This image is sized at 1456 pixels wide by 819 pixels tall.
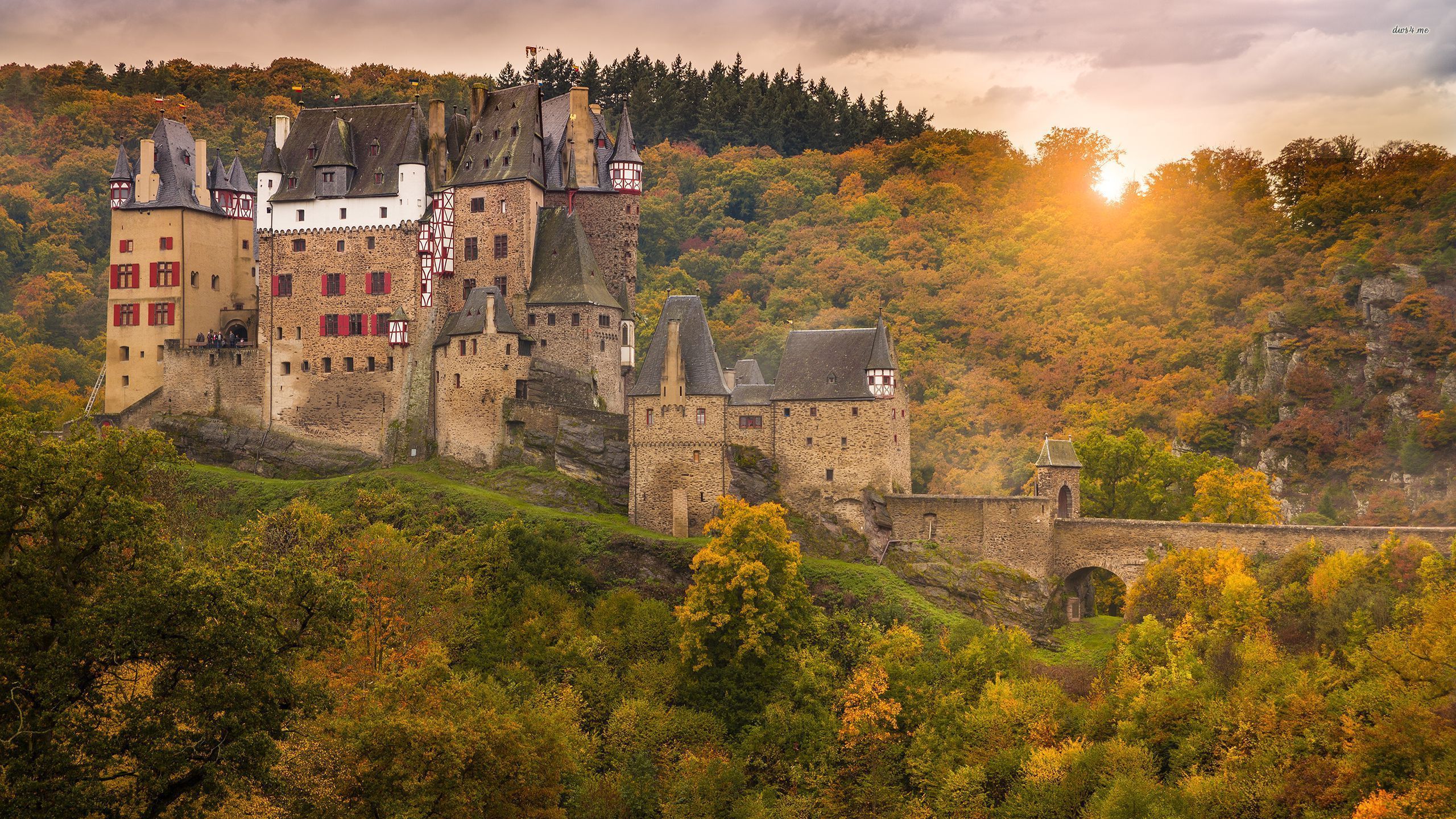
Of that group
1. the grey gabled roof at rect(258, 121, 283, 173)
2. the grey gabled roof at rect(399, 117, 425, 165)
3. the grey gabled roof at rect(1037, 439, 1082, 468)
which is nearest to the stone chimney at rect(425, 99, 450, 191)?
the grey gabled roof at rect(399, 117, 425, 165)

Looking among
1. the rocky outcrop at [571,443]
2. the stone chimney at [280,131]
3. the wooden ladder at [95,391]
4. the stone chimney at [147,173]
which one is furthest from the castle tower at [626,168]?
the wooden ladder at [95,391]

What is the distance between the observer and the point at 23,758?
2617 cm

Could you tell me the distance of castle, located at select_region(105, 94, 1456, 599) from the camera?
5178 centimetres

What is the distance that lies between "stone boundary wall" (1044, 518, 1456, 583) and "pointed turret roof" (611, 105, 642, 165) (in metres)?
21.4

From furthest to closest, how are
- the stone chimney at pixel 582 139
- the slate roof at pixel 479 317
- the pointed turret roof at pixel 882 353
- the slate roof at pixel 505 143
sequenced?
the stone chimney at pixel 582 139, the slate roof at pixel 505 143, the slate roof at pixel 479 317, the pointed turret roof at pixel 882 353

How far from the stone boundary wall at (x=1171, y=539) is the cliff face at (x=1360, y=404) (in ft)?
30.2

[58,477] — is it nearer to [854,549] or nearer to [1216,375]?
[854,549]

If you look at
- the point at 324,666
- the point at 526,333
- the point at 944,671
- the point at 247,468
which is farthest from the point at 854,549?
the point at 247,468

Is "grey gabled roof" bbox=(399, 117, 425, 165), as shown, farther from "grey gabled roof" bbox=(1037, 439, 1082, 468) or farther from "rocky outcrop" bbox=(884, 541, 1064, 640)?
"grey gabled roof" bbox=(1037, 439, 1082, 468)

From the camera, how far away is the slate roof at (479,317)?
2183 inches

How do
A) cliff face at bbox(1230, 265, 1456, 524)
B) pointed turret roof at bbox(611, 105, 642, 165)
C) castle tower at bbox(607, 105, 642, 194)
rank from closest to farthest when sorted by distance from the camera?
1. castle tower at bbox(607, 105, 642, 194)
2. pointed turret roof at bbox(611, 105, 642, 165)
3. cliff face at bbox(1230, 265, 1456, 524)

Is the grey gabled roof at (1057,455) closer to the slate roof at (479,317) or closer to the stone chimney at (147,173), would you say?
the slate roof at (479,317)

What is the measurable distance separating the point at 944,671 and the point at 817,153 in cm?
5769

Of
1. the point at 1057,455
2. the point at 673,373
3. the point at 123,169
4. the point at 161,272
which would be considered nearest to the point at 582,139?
the point at 673,373
